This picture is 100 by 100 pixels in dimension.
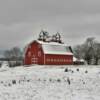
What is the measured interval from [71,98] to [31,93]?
251 centimetres

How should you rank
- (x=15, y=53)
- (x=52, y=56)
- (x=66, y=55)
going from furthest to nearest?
(x=15, y=53) < (x=66, y=55) < (x=52, y=56)

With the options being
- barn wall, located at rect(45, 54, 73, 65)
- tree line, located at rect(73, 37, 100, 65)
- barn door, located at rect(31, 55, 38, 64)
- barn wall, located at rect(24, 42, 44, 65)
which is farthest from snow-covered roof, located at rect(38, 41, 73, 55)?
tree line, located at rect(73, 37, 100, 65)

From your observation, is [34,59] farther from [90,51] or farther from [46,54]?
[90,51]

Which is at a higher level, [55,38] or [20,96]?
[55,38]

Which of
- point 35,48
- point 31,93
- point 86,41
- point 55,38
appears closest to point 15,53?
point 86,41

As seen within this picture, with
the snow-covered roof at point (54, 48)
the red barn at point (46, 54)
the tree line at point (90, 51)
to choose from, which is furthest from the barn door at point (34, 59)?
the tree line at point (90, 51)

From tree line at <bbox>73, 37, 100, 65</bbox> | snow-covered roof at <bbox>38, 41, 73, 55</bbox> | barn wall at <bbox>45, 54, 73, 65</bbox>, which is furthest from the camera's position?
tree line at <bbox>73, 37, 100, 65</bbox>

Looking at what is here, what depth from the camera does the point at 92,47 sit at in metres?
107

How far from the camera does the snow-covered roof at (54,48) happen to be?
6994 centimetres

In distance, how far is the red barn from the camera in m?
68.8

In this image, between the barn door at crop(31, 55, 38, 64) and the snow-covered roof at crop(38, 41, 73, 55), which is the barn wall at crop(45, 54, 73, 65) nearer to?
the snow-covered roof at crop(38, 41, 73, 55)

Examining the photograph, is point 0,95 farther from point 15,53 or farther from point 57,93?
point 15,53

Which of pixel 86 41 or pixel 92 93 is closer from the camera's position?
pixel 92 93

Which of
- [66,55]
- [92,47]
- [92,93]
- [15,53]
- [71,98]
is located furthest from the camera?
[15,53]
